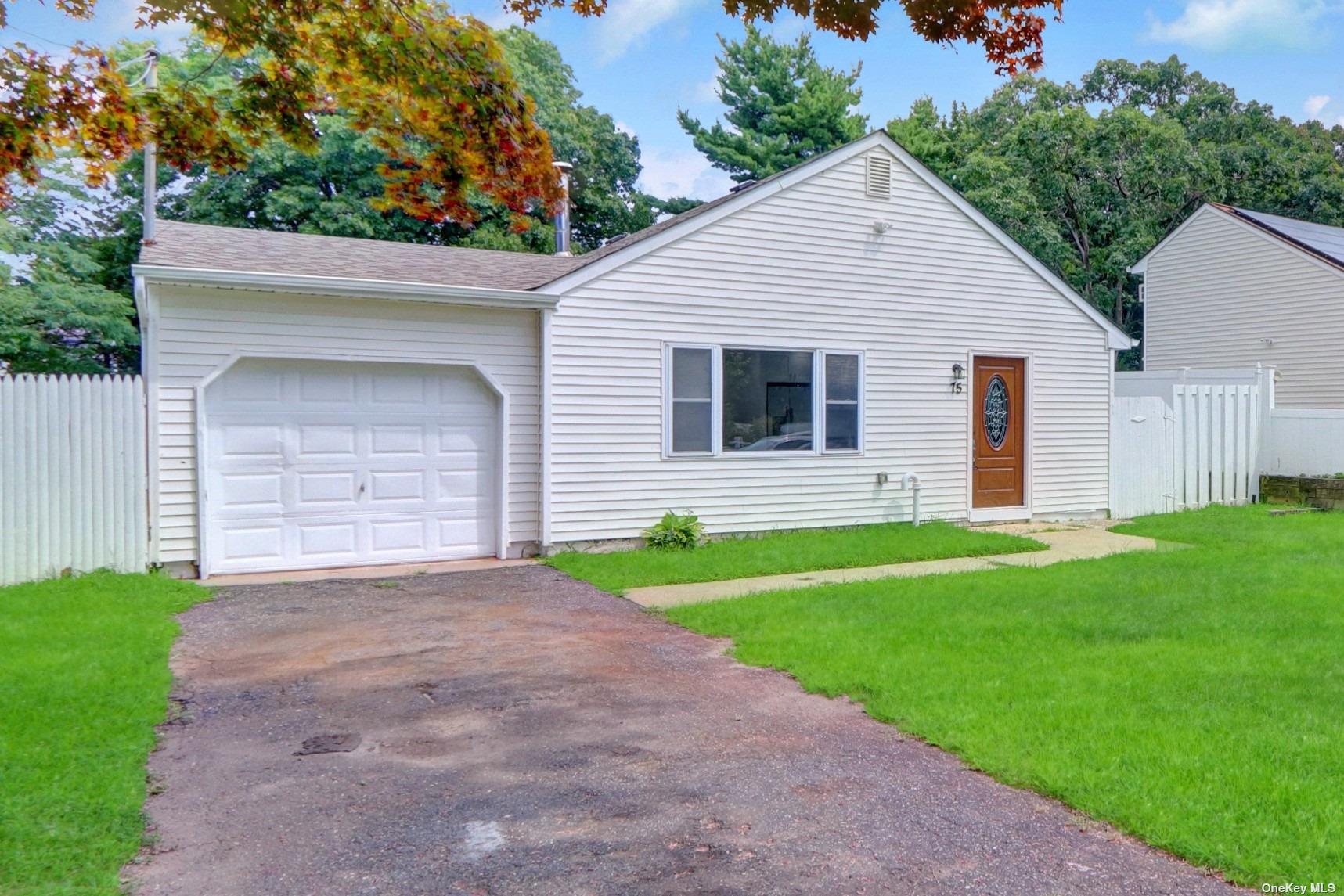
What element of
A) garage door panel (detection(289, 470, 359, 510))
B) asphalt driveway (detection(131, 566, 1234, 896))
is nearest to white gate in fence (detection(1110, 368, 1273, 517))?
asphalt driveway (detection(131, 566, 1234, 896))

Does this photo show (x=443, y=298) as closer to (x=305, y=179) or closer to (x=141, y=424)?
(x=141, y=424)

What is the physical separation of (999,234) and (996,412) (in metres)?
2.37

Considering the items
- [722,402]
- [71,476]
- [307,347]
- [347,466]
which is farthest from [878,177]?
[71,476]

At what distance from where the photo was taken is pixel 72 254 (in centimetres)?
1983

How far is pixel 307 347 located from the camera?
9.12 metres

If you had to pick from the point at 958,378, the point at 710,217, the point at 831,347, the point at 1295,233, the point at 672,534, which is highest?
the point at 1295,233

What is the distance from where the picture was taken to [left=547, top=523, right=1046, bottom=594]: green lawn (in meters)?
9.12

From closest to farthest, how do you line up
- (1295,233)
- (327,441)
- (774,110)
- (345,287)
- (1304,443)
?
(345,287) → (327,441) → (1304,443) → (1295,233) → (774,110)

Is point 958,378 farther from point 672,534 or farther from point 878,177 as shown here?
point 672,534

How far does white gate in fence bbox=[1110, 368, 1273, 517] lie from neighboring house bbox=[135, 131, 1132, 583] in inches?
19.1

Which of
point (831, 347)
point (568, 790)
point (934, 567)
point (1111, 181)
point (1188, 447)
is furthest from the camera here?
point (1111, 181)

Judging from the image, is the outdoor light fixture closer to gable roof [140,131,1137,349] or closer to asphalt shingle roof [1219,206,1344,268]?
gable roof [140,131,1137,349]

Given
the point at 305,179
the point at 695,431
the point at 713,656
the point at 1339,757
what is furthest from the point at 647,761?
the point at 305,179

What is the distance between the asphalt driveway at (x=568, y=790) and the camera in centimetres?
319
